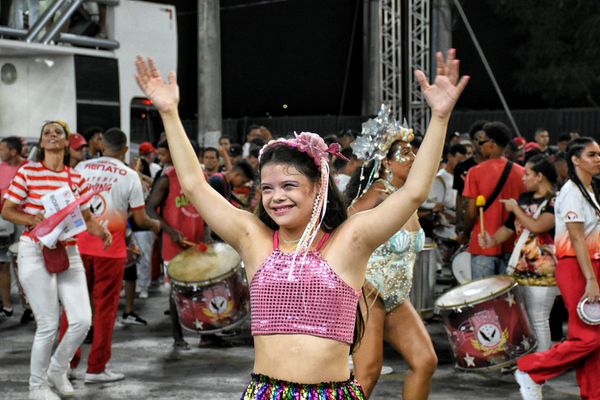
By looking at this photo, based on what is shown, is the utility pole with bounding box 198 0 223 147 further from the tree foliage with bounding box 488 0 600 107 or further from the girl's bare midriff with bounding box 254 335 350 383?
the tree foliage with bounding box 488 0 600 107

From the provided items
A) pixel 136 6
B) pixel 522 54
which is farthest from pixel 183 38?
pixel 136 6

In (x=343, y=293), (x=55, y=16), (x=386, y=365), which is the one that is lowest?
(x=386, y=365)

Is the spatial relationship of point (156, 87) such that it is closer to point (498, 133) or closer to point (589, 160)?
point (589, 160)

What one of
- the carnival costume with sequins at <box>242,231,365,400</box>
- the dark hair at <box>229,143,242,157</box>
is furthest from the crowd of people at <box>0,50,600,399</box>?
the dark hair at <box>229,143,242,157</box>

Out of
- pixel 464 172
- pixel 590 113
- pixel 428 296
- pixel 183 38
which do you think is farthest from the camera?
pixel 183 38

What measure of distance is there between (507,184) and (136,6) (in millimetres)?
9666

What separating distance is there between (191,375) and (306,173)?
16.8ft

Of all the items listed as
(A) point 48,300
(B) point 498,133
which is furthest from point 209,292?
(B) point 498,133

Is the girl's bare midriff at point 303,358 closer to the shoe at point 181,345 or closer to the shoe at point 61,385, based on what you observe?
the shoe at point 61,385

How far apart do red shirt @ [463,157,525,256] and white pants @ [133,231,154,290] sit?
16.7 feet

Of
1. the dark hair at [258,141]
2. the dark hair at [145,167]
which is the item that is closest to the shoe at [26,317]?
the dark hair at [258,141]

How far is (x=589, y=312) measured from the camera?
7078 mm

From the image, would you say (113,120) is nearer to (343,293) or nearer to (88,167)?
(88,167)

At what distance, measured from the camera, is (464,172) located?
11.6m
